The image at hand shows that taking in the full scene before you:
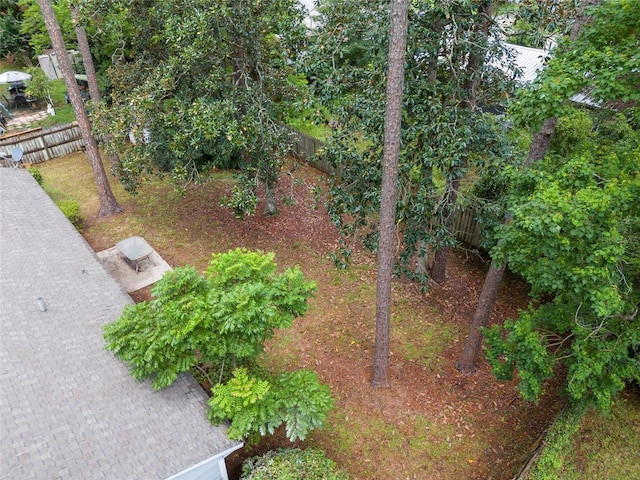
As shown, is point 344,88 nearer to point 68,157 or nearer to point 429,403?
point 429,403

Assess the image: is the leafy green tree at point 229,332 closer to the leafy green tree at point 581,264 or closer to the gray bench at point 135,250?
the leafy green tree at point 581,264

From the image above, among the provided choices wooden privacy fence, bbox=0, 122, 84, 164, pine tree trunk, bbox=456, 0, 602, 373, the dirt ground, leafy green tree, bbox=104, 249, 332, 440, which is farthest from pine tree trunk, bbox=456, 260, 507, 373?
wooden privacy fence, bbox=0, 122, 84, 164

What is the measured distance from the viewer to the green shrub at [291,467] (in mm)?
6188

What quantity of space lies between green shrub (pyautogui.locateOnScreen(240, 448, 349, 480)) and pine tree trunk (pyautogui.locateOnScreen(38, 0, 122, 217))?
34.7ft

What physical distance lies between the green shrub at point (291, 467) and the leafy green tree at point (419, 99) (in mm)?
4157

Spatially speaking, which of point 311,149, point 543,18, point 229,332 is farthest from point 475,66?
point 311,149

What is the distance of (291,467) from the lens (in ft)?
20.6

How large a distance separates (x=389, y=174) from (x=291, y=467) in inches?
180

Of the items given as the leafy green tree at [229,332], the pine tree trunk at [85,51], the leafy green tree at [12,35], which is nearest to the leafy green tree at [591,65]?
the leafy green tree at [229,332]

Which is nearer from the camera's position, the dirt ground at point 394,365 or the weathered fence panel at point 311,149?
the dirt ground at point 394,365

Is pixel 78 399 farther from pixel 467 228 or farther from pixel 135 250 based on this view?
pixel 467 228

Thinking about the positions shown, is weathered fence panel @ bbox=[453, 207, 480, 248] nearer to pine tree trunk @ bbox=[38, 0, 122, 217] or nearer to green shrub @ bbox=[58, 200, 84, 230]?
pine tree trunk @ bbox=[38, 0, 122, 217]

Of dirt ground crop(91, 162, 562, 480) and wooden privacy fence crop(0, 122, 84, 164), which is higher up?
wooden privacy fence crop(0, 122, 84, 164)

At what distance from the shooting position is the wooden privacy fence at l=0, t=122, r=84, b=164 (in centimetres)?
1741
